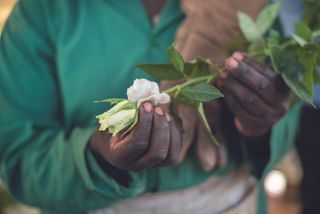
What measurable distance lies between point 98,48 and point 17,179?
0.18 meters

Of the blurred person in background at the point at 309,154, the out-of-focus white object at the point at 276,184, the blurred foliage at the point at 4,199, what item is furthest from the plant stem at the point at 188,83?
the out-of-focus white object at the point at 276,184

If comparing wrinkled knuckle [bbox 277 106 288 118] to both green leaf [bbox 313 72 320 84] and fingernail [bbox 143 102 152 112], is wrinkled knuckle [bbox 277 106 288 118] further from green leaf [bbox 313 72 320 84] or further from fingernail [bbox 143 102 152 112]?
fingernail [bbox 143 102 152 112]

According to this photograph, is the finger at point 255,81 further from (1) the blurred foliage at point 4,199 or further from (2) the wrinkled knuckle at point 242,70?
(1) the blurred foliage at point 4,199

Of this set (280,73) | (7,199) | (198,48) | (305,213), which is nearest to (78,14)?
(198,48)

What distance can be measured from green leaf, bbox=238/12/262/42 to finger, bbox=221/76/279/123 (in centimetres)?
8

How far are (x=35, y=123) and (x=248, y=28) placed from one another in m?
0.28

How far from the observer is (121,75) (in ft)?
1.98

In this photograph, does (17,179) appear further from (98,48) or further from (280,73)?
(280,73)

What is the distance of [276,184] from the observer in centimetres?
160

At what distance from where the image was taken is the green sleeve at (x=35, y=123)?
0.58 m

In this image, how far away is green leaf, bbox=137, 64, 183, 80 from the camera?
44 centimetres

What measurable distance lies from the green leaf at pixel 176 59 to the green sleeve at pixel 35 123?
18 centimetres

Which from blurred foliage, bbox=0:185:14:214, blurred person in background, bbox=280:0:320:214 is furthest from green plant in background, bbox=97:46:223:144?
blurred foliage, bbox=0:185:14:214

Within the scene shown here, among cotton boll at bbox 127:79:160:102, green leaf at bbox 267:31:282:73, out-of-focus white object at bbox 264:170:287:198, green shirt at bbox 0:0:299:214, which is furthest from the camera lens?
out-of-focus white object at bbox 264:170:287:198
